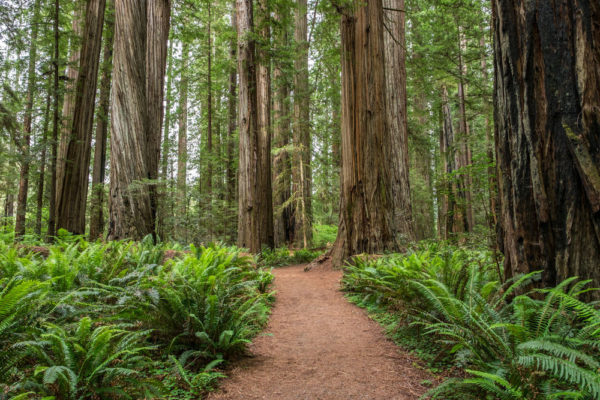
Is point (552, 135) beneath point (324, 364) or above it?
above

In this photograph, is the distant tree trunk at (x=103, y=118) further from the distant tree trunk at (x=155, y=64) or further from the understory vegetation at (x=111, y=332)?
the understory vegetation at (x=111, y=332)

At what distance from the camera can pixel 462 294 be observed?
3.28 m

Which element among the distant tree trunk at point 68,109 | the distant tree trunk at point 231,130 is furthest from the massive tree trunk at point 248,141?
the distant tree trunk at point 231,130

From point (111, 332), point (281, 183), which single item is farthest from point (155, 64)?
point (111, 332)

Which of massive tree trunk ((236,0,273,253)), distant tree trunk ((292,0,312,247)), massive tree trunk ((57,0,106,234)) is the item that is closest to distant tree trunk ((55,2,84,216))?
massive tree trunk ((57,0,106,234))

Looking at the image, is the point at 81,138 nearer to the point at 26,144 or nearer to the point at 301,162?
the point at 26,144

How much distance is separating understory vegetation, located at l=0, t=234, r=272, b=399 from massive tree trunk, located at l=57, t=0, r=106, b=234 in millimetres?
4356

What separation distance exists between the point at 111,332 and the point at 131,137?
6.06 meters

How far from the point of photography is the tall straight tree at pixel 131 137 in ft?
22.6

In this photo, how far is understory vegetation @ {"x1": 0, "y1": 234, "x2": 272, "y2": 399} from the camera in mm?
1898

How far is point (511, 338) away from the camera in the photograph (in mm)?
2125

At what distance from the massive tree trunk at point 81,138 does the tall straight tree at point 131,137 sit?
1.56 metres

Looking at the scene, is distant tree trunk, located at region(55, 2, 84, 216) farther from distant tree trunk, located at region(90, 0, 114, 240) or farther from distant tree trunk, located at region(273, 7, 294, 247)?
distant tree trunk, located at region(273, 7, 294, 247)

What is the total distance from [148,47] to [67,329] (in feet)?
26.4
